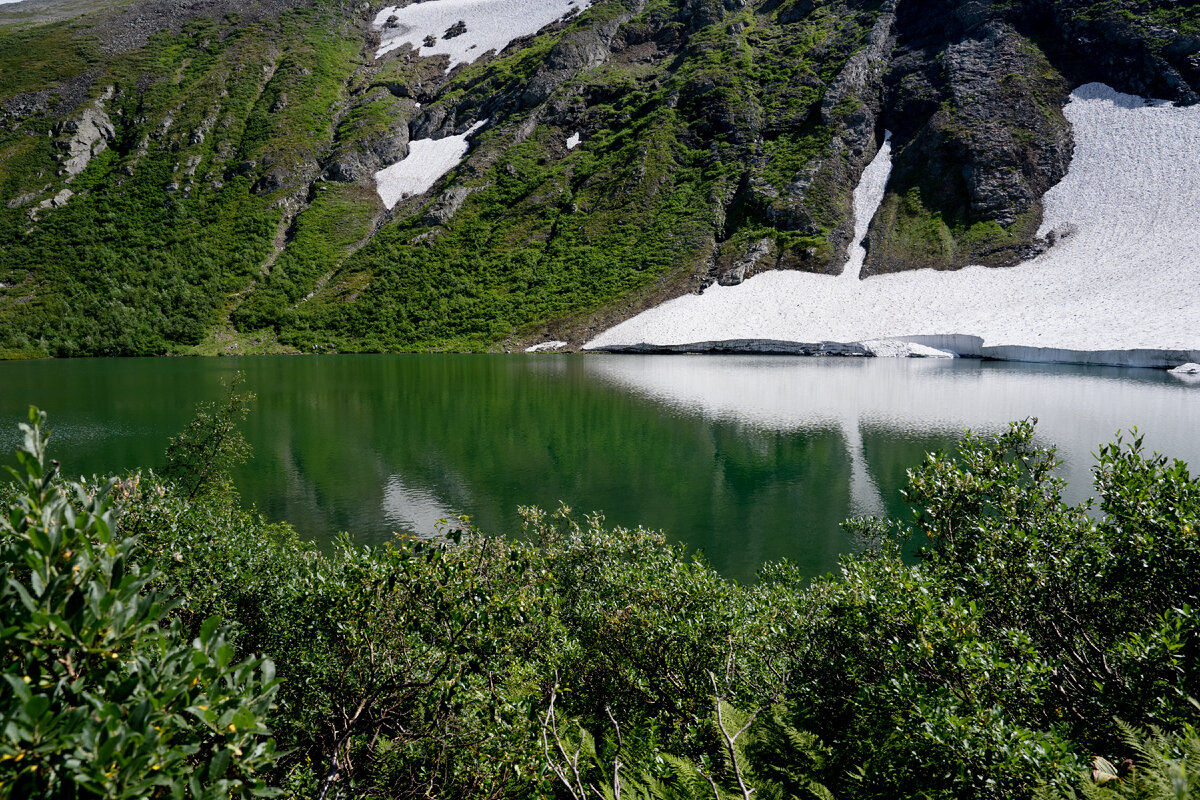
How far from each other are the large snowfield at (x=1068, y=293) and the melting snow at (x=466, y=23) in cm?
12476

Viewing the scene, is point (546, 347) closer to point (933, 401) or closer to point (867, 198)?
point (933, 401)

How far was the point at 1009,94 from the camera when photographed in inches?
3615

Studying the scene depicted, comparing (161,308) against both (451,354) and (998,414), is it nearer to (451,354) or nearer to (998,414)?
(451,354)

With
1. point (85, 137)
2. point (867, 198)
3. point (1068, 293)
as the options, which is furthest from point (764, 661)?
point (85, 137)

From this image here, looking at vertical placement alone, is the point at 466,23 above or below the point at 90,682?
above

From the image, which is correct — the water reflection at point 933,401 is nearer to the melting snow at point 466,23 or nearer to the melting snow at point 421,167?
the melting snow at point 421,167

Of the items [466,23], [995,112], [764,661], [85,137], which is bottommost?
[764,661]

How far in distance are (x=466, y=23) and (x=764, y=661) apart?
690ft

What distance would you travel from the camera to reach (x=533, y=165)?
121312 mm

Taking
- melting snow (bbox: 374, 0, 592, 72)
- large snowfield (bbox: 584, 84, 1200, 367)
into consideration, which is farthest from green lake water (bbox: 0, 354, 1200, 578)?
melting snow (bbox: 374, 0, 592, 72)

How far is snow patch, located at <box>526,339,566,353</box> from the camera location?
8569cm

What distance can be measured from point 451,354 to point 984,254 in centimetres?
7804

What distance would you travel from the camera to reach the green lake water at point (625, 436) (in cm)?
2311

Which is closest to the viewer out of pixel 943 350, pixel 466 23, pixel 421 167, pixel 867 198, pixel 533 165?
pixel 943 350
